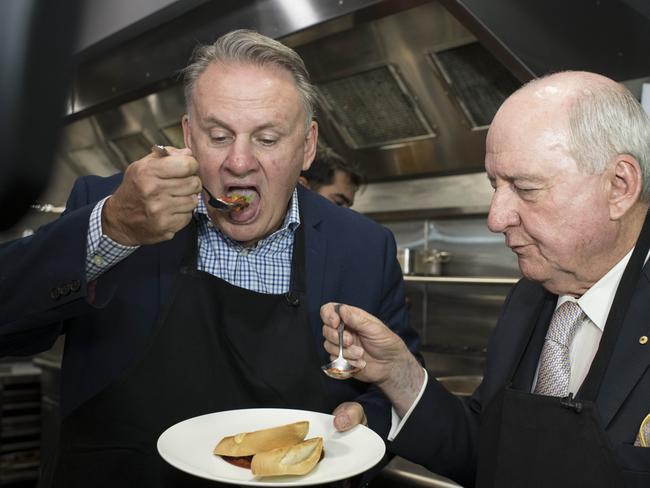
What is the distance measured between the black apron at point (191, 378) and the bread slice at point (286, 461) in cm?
46

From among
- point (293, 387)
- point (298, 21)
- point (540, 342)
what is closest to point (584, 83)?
point (540, 342)

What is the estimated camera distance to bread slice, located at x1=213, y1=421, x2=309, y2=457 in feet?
4.52

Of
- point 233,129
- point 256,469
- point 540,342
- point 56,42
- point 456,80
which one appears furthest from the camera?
point 456,80

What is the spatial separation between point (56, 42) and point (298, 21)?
3.26 metres

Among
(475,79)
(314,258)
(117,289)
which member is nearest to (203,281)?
(117,289)

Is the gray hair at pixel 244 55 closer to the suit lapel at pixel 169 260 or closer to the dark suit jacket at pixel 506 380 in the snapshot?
the suit lapel at pixel 169 260

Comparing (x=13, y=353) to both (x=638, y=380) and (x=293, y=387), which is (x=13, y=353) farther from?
(x=638, y=380)

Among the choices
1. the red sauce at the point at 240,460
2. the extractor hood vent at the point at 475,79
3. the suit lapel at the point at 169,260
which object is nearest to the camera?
the red sauce at the point at 240,460

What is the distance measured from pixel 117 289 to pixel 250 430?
1.99 ft

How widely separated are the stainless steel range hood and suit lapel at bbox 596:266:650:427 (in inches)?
71.2

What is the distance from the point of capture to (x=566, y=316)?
5.47 feet

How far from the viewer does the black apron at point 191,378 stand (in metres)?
1.69

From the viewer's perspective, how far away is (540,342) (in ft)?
5.80

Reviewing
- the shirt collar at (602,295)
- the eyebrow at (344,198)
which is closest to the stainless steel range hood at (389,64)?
the eyebrow at (344,198)
